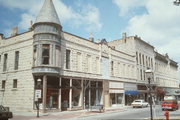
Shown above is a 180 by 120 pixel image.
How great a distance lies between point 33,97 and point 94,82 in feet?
35.4

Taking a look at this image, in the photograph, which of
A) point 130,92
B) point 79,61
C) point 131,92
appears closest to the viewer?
point 79,61

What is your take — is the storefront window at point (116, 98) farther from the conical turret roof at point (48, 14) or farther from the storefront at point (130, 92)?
the conical turret roof at point (48, 14)

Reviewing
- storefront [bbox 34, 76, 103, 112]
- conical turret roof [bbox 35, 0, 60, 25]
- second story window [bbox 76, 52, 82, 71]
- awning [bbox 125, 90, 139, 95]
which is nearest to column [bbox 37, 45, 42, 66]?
storefront [bbox 34, 76, 103, 112]

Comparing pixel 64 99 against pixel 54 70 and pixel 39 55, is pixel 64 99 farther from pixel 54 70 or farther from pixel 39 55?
pixel 39 55

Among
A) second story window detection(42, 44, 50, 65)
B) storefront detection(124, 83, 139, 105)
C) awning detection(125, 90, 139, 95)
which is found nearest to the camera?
second story window detection(42, 44, 50, 65)

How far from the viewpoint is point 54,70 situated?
78.9 ft

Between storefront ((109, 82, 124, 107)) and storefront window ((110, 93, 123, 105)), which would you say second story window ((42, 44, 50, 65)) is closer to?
storefront ((109, 82, 124, 107))

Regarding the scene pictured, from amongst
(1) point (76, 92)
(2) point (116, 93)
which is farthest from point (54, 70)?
(2) point (116, 93)

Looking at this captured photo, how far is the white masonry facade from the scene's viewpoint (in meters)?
24.0

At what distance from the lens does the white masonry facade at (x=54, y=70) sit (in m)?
24.0

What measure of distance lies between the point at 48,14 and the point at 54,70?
23.0ft

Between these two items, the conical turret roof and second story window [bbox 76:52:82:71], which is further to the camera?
second story window [bbox 76:52:82:71]

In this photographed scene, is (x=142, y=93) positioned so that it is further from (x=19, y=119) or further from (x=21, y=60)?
(x=19, y=119)

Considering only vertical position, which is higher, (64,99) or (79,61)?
(79,61)
